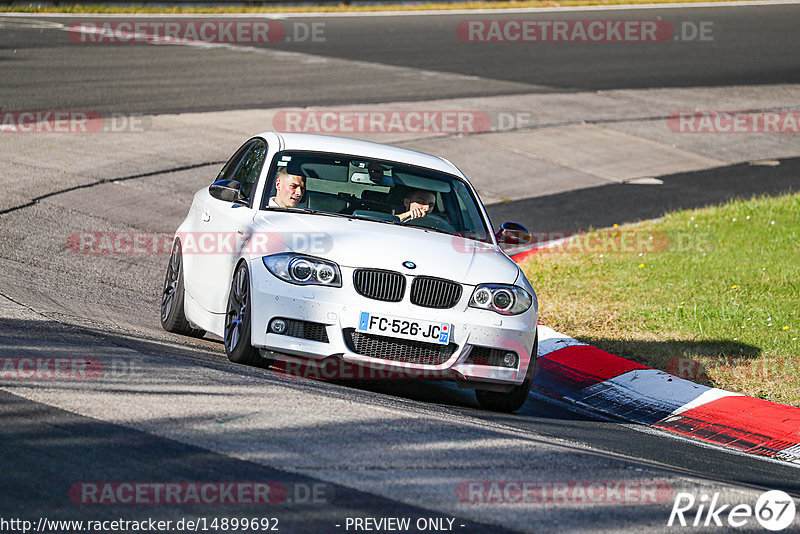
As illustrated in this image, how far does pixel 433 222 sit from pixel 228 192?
4.93 ft

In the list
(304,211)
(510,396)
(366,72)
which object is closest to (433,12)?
(366,72)

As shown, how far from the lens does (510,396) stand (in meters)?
7.64

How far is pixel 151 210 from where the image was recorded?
44.3 ft

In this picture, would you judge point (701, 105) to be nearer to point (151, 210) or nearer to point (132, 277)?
point (151, 210)

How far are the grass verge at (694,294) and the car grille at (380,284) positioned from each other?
11.0ft

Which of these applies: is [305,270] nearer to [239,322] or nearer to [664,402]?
[239,322]

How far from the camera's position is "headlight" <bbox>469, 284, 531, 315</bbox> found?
729 centimetres

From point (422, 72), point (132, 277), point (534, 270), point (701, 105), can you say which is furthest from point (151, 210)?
point (701, 105)

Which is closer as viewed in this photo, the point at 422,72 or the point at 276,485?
the point at 276,485

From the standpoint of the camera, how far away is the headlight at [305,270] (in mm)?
7098

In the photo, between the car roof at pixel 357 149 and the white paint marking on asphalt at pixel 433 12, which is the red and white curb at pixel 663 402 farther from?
the white paint marking on asphalt at pixel 433 12

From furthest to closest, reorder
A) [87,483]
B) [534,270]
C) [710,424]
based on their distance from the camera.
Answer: [534,270], [710,424], [87,483]

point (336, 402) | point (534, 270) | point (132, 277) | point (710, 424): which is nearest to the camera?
point (336, 402)

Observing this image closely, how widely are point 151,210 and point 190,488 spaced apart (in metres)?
9.08
